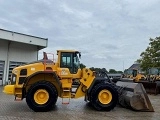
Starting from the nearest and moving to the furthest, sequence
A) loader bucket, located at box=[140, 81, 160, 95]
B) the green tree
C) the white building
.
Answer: loader bucket, located at box=[140, 81, 160, 95] < the white building < the green tree

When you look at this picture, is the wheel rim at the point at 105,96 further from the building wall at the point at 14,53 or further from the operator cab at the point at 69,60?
the building wall at the point at 14,53

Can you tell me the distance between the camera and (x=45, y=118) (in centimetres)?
829

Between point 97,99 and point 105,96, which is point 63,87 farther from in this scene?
point 105,96

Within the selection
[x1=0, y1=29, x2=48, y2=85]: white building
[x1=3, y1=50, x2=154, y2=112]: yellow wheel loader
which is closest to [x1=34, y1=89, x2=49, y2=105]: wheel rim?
[x1=3, y1=50, x2=154, y2=112]: yellow wheel loader

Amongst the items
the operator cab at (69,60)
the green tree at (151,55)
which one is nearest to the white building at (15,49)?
the operator cab at (69,60)

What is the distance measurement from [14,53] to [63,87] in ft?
58.0

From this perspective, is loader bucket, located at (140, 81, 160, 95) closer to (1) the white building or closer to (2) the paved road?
(2) the paved road

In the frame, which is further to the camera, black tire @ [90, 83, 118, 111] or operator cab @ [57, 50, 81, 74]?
operator cab @ [57, 50, 81, 74]

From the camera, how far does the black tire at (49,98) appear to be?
9594 millimetres

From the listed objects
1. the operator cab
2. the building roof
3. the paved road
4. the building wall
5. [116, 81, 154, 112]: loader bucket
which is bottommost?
the paved road

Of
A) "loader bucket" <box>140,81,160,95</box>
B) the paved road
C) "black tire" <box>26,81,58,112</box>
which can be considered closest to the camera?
the paved road

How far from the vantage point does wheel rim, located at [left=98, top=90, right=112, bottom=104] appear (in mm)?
10203

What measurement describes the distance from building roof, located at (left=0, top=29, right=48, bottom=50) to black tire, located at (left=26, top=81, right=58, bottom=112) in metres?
15.7

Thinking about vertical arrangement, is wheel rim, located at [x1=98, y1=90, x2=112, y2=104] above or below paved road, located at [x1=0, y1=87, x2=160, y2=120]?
above
